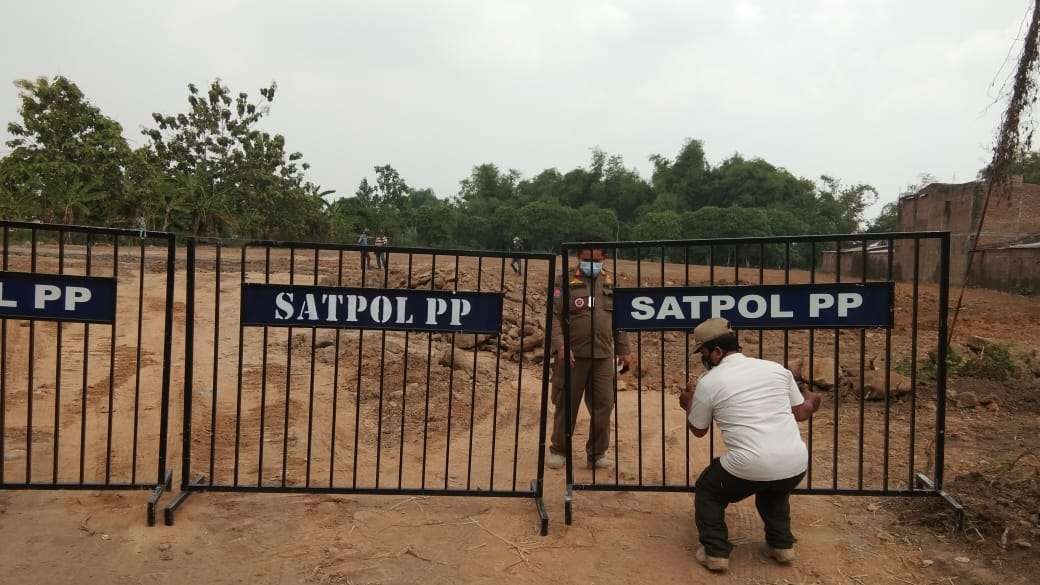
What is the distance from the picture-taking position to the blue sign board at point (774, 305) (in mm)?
4047

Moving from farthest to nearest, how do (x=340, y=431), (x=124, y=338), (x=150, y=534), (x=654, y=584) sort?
(x=124, y=338)
(x=340, y=431)
(x=150, y=534)
(x=654, y=584)

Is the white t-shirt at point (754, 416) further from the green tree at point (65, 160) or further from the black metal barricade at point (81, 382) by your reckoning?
the green tree at point (65, 160)

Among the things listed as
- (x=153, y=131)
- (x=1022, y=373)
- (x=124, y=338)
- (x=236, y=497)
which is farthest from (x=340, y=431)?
(x=153, y=131)

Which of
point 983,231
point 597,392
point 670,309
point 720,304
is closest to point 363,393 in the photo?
point 597,392

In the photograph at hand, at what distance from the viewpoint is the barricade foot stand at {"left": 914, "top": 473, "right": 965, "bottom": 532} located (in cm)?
395

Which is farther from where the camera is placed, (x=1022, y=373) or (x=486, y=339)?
(x=486, y=339)

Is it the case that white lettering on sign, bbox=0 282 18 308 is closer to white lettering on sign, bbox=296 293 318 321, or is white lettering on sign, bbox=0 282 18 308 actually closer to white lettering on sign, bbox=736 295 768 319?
white lettering on sign, bbox=296 293 318 321

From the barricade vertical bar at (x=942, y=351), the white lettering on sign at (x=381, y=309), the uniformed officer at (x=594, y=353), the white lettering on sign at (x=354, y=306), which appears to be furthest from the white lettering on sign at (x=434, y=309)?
the barricade vertical bar at (x=942, y=351)

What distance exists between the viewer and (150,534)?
3.83 metres

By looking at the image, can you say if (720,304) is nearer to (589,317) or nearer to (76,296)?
(589,317)

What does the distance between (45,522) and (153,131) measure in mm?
34978

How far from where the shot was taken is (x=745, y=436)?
3467mm

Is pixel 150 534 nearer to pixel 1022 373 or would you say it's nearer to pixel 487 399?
pixel 487 399

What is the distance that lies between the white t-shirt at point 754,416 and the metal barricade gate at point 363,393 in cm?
109
